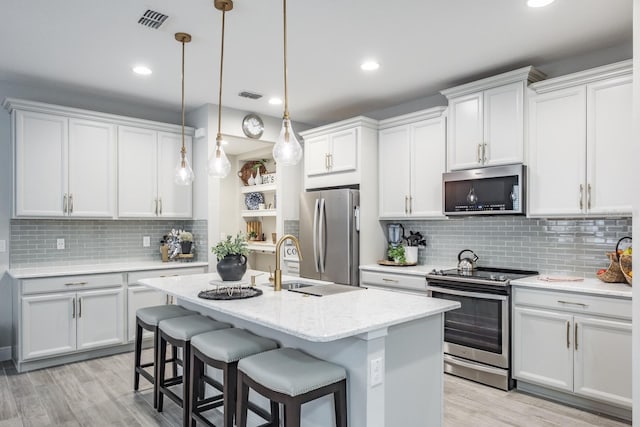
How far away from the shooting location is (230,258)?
2.99 meters

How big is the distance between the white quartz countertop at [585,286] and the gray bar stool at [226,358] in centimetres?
203

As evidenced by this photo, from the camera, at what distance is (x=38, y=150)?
4.03 metres

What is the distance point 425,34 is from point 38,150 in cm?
365

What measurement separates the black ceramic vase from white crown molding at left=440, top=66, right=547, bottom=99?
2485 mm

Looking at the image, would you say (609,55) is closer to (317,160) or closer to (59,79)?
(317,160)

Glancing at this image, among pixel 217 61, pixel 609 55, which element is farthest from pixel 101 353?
pixel 609 55

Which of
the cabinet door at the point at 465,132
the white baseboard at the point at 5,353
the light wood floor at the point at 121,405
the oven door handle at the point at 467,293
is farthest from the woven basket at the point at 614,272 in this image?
the white baseboard at the point at 5,353

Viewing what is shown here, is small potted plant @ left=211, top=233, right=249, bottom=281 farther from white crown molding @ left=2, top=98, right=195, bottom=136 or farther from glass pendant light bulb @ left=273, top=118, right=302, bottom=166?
white crown molding @ left=2, top=98, right=195, bottom=136

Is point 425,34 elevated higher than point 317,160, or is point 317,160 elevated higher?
point 425,34

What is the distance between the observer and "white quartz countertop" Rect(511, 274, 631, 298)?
2823 mm

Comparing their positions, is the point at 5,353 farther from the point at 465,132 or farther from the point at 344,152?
the point at 465,132

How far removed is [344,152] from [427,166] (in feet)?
3.13

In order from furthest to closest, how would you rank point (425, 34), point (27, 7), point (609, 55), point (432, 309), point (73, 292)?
point (73, 292)
point (609, 55)
point (425, 34)
point (27, 7)
point (432, 309)

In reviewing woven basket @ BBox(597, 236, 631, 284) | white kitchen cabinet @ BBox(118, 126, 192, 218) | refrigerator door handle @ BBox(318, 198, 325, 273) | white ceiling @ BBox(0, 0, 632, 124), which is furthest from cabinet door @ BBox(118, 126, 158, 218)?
woven basket @ BBox(597, 236, 631, 284)
